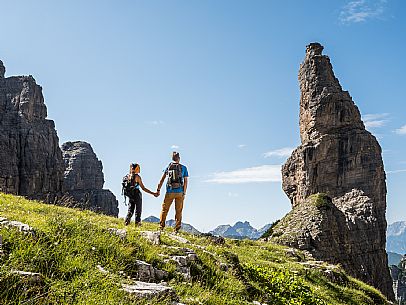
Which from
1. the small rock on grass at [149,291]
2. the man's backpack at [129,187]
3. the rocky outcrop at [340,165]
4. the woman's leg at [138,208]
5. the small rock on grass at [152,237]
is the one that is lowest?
the small rock on grass at [149,291]

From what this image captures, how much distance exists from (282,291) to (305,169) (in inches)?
2831

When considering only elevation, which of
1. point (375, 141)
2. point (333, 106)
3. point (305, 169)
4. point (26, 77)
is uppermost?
point (26, 77)

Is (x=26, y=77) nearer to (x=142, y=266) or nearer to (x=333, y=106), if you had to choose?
(x=333, y=106)

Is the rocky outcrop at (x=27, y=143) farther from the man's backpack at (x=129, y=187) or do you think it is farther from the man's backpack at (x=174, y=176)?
the man's backpack at (x=174, y=176)

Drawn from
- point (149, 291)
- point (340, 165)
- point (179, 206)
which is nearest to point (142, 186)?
point (179, 206)

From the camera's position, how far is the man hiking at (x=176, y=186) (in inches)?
668

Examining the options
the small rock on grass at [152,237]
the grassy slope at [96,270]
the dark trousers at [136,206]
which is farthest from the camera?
the dark trousers at [136,206]

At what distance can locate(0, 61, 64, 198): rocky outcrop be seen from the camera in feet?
392

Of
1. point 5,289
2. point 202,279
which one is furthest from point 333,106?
point 5,289

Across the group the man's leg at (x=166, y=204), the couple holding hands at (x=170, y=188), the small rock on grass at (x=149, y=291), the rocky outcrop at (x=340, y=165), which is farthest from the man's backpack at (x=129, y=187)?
the rocky outcrop at (x=340, y=165)

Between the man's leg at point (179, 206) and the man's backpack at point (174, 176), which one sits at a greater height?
the man's backpack at point (174, 176)

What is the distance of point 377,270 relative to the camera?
72.2 m

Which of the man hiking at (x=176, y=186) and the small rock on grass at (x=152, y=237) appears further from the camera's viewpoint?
the man hiking at (x=176, y=186)

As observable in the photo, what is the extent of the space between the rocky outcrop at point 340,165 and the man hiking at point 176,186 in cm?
5682
